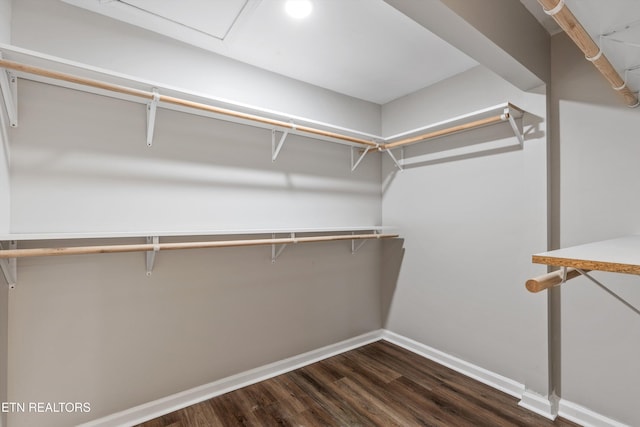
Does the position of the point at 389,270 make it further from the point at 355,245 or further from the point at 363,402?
the point at 363,402

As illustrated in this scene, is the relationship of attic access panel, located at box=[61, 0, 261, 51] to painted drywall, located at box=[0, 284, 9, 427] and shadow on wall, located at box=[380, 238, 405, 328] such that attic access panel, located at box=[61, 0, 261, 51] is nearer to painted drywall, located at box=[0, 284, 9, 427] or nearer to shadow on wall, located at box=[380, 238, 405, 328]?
painted drywall, located at box=[0, 284, 9, 427]

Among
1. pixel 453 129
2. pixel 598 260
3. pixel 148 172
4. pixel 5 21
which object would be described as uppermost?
pixel 5 21

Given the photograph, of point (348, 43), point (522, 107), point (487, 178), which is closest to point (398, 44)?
point (348, 43)

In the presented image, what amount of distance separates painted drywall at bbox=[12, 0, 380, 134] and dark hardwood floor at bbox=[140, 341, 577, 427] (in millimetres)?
2009

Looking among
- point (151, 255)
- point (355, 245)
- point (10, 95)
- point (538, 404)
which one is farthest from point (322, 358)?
point (10, 95)

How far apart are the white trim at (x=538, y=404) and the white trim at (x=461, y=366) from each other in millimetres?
58

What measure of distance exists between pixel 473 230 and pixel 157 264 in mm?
2268

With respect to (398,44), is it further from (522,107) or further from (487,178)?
(487,178)

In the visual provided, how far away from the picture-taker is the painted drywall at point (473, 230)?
1969mm

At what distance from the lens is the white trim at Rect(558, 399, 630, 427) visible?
1669mm

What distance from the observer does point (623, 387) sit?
1639 millimetres

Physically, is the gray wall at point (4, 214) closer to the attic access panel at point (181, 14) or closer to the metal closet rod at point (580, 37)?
the attic access panel at point (181, 14)

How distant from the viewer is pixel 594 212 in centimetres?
175

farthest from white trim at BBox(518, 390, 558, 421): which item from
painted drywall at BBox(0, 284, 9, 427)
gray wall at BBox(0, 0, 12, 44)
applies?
gray wall at BBox(0, 0, 12, 44)
